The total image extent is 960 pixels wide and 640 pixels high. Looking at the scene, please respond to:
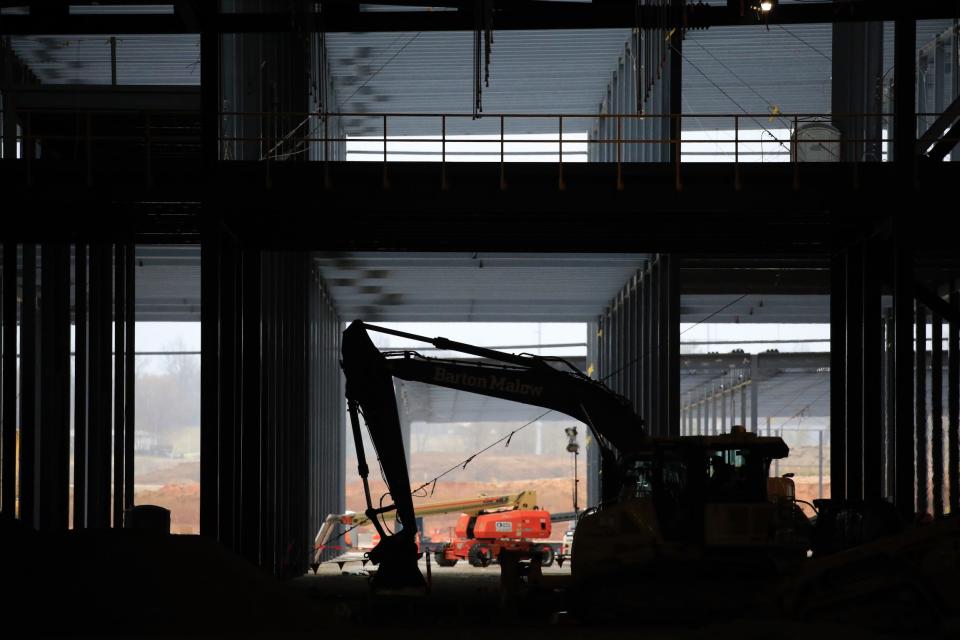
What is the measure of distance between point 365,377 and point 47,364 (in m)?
8.61

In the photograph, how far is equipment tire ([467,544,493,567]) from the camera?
34531mm

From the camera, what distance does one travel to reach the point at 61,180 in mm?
21141

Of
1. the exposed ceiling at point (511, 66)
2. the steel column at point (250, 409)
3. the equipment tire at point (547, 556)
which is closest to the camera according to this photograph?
the steel column at point (250, 409)

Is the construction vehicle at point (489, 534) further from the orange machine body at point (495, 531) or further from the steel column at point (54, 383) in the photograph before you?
the steel column at point (54, 383)

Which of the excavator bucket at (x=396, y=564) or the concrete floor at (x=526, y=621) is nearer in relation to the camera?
A: the concrete floor at (x=526, y=621)

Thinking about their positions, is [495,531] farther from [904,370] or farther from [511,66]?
[904,370]

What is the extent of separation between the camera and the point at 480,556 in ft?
114

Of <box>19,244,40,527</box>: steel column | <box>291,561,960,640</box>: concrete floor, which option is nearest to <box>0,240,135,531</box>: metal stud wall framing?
<box>19,244,40,527</box>: steel column

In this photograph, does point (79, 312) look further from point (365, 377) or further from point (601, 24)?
point (601, 24)

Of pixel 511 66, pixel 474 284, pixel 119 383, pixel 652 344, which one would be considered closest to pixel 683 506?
pixel 119 383

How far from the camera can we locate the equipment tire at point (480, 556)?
3453cm

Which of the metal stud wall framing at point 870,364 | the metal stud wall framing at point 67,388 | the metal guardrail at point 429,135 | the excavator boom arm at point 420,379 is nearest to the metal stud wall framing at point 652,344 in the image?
the metal guardrail at point 429,135

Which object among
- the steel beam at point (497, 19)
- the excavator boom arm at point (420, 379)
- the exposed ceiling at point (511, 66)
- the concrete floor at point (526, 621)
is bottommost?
the concrete floor at point (526, 621)

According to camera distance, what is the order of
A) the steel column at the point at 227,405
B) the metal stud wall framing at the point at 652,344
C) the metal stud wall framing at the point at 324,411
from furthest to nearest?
the metal stud wall framing at the point at 324,411 → the metal stud wall framing at the point at 652,344 → the steel column at the point at 227,405
